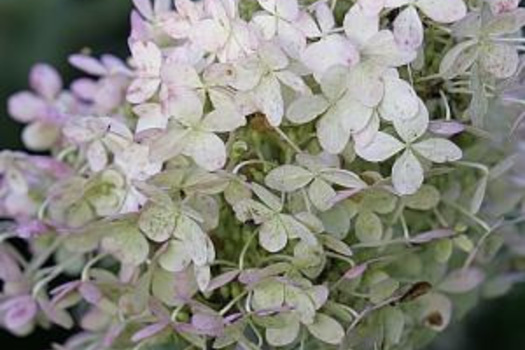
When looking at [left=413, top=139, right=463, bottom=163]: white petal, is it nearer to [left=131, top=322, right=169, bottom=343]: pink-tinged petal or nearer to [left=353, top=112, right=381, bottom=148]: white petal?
[left=353, top=112, right=381, bottom=148]: white petal

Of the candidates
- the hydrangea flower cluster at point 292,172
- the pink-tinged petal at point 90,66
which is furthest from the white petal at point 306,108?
the pink-tinged petal at point 90,66

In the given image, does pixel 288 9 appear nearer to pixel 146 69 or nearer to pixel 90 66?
pixel 146 69

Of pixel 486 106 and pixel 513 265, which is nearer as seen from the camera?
pixel 486 106

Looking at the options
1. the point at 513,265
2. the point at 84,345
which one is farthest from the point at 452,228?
the point at 84,345

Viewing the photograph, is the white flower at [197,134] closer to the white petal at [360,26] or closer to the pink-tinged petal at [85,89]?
the white petal at [360,26]

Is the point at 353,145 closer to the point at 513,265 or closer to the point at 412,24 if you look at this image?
the point at 412,24
